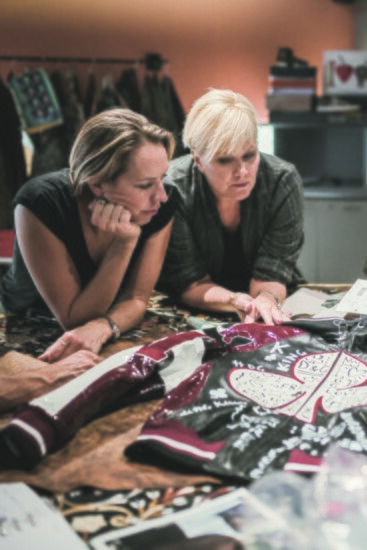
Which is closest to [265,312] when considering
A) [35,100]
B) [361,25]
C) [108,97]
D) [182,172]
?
[182,172]

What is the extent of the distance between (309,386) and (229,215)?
3.04 ft

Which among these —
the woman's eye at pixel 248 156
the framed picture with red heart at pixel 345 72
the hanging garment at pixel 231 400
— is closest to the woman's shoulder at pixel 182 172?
the woman's eye at pixel 248 156

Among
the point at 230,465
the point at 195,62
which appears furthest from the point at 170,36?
the point at 230,465

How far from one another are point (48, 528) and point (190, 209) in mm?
1266

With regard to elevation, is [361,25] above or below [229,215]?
above

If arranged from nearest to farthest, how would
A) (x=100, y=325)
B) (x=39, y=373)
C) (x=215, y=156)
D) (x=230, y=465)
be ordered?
1. (x=230, y=465)
2. (x=39, y=373)
3. (x=100, y=325)
4. (x=215, y=156)

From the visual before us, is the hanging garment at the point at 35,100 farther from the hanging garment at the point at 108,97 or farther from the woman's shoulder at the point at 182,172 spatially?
the woman's shoulder at the point at 182,172

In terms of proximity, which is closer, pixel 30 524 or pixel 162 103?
pixel 30 524

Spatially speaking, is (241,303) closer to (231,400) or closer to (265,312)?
(265,312)

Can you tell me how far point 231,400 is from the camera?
3.83 feet

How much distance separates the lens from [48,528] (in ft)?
2.93

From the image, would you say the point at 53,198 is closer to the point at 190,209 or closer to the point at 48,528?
the point at 190,209

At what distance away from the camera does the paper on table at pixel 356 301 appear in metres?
1.51

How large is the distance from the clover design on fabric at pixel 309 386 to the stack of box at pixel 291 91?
3.29 m
